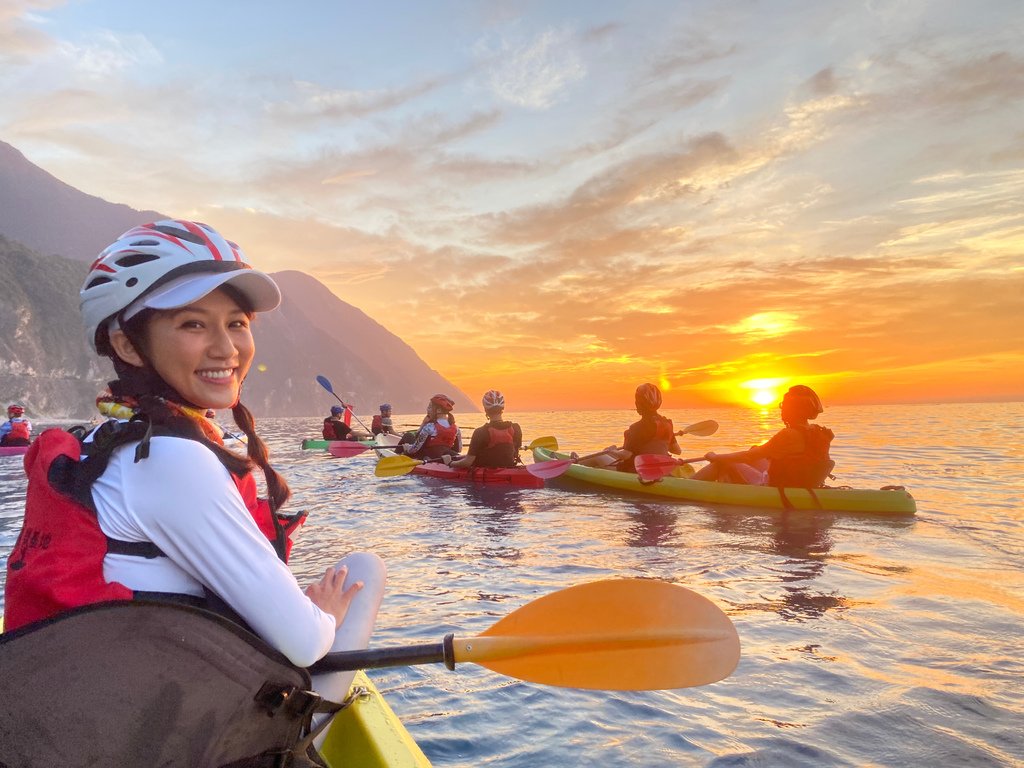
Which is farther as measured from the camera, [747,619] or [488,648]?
[747,619]

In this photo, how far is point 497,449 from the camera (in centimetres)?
1441

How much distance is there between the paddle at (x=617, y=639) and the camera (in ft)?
9.02

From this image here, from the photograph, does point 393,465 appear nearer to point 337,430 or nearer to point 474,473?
point 474,473

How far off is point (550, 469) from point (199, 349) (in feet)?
39.0

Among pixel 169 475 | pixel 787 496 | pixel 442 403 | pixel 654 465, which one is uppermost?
pixel 442 403

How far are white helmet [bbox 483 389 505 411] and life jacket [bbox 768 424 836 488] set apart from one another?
633cm

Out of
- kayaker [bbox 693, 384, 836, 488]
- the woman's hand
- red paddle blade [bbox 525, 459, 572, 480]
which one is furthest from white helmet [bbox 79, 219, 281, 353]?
red paddle blade [bbox 525, 459, 572, 480]

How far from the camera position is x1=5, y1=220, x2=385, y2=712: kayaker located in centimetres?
164

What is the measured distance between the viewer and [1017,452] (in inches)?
798

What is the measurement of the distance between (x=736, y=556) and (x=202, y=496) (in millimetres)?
7150

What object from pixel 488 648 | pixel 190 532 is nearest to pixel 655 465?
pixel 488 648

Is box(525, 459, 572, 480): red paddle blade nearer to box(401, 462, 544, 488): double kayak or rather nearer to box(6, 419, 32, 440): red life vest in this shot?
box(401, 462, 544, 488): double kayak

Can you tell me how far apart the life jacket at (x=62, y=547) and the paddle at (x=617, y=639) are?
58.5 inches

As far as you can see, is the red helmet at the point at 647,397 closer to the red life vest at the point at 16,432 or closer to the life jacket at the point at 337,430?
the life jacket at the point at 337,430
